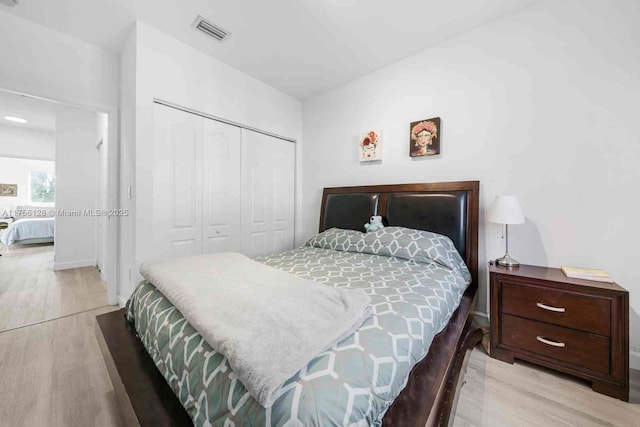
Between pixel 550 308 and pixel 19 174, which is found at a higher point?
pixel 19 174

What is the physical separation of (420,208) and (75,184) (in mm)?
5234

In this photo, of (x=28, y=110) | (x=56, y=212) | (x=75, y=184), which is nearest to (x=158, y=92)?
(x=75, y=184)

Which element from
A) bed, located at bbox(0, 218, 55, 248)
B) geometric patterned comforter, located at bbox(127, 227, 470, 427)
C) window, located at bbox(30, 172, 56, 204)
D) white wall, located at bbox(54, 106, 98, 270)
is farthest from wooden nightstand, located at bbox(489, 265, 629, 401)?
window, located at bbox(30, 172, 56, 204)

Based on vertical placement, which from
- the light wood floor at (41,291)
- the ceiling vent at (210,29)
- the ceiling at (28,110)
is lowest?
the light wood floor at (41,291)

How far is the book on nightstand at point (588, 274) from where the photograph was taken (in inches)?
57.7

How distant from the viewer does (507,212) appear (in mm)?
1761

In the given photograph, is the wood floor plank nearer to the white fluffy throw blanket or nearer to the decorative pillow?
the white fluffy throw blanket

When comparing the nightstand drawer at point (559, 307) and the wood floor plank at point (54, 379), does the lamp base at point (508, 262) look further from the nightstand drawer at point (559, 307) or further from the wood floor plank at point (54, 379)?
the wood floor plank at point (54, 379)

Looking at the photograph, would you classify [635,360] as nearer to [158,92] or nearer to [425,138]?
[425,138]

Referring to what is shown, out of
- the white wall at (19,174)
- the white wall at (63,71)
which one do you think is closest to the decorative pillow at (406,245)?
the white wall at (63,71)

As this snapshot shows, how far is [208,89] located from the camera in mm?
2537

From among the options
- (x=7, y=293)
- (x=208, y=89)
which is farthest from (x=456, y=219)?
(x=7, y=293)

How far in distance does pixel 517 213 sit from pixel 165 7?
308 centimetres

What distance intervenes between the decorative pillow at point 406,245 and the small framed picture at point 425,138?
83 centimetres
